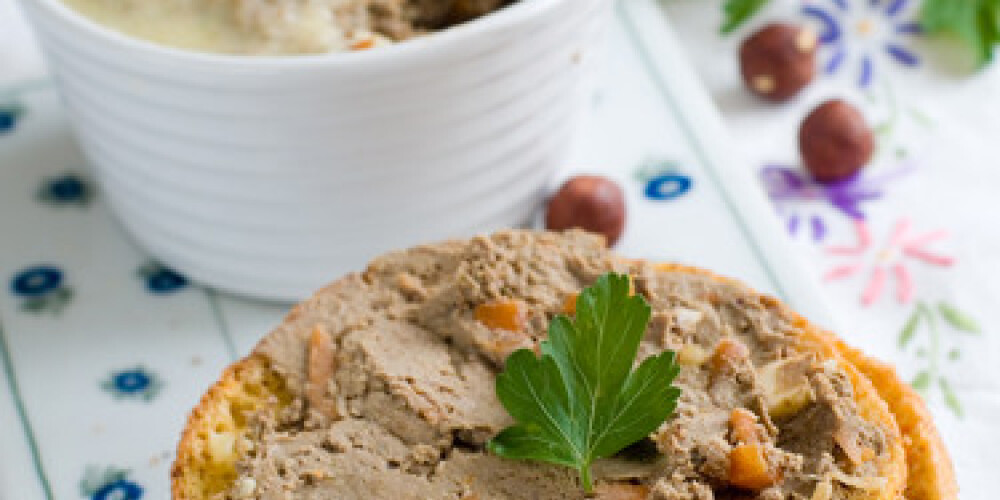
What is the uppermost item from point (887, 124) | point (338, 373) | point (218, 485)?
point (887, 124)

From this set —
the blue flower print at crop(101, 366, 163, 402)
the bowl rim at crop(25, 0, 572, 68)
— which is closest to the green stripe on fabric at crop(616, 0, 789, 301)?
the bowl rim at crop(25, 0, 572, 68)

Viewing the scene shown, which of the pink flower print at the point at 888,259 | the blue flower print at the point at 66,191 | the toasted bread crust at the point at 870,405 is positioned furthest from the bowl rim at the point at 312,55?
the pink flower print at the point at 888,259

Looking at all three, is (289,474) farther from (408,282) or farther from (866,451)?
(866,451)

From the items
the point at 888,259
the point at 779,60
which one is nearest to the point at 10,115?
the point at 779,60

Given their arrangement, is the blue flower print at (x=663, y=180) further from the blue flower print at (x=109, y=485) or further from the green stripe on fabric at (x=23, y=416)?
the green stripe on fabric at (x=23, y=416)

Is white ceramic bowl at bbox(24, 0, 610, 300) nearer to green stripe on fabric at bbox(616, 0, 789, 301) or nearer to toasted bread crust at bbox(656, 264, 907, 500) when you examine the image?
green stripe on fabric at bbox(616, 0, 789, 301)

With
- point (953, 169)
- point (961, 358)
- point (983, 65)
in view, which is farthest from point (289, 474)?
point (983, 65)
